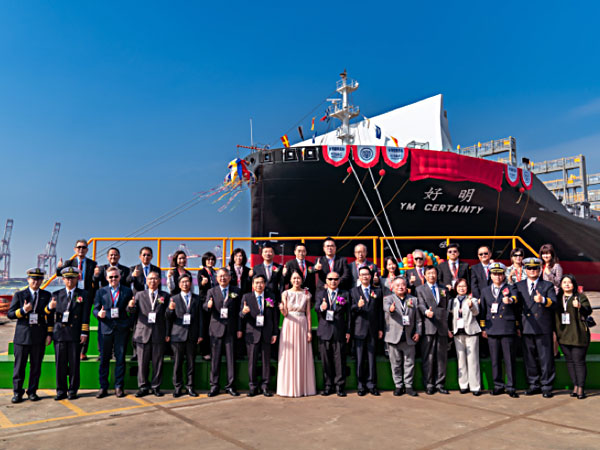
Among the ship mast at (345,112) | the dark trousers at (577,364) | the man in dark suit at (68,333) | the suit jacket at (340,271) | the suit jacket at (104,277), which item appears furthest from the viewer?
the ship mast at (345,112)

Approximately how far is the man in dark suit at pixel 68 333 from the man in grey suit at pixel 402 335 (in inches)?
163

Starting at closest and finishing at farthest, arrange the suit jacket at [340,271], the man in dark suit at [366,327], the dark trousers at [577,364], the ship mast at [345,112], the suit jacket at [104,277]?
the dark trousers at [577,364]
the man in dark suit at [366,327]
the suit jacket at [340,271]
the suit jacket at [104,277]
the ship mast at [345,112]

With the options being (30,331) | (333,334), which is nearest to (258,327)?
(333,334)

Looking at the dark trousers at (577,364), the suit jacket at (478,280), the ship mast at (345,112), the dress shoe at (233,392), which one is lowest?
the dress shoe at (233,392)

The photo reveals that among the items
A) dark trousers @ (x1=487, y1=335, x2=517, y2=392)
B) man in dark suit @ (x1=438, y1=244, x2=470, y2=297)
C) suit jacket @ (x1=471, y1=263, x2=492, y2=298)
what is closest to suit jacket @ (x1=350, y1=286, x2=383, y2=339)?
man in dark suit @ (x1=438, y1=244, x2=470, y2=297)

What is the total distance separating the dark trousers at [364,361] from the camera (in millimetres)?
6176

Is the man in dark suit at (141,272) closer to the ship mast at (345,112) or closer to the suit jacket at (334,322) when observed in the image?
the suit jacket at (334,322)

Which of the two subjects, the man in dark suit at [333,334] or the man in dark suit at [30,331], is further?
the man in dark suit at [333,334]

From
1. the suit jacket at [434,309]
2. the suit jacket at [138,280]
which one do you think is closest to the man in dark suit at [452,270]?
the suit jacket at [434,309]

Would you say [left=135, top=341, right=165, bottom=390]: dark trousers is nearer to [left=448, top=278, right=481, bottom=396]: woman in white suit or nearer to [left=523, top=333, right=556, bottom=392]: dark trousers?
[left=448, top=278, right=481, bottom=396]: woman in white suit

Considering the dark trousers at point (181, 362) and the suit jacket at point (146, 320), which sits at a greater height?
the suit jacket at point (146, 320)

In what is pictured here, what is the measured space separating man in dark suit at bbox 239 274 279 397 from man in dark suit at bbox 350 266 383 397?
1.12m

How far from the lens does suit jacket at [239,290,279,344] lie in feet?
20.3

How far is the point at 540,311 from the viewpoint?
6117mm
